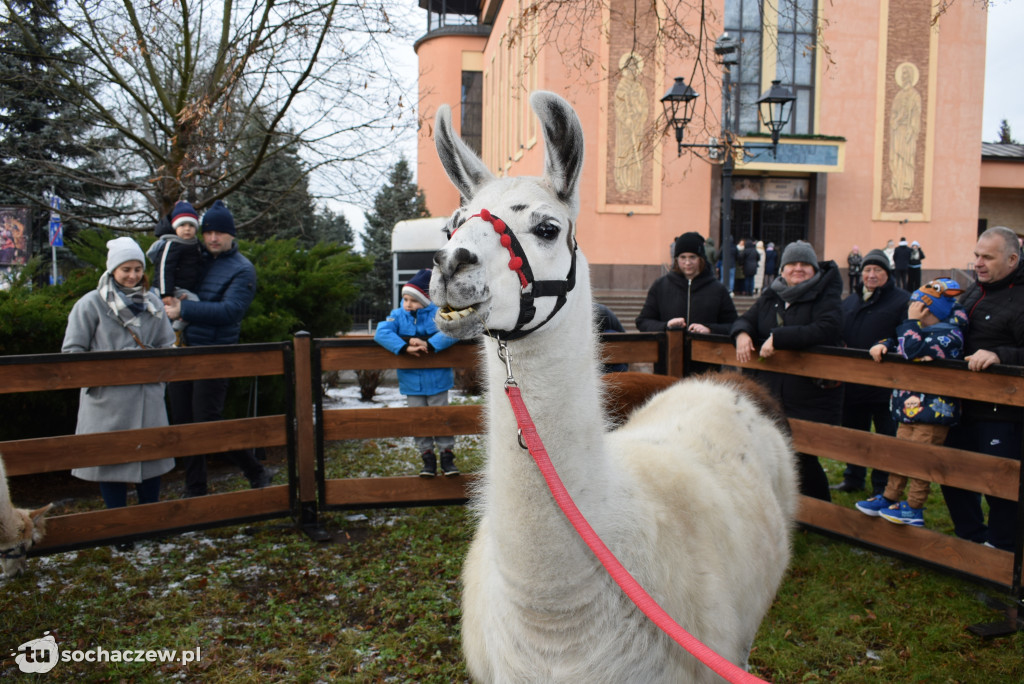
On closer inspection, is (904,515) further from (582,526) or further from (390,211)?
(390,211)

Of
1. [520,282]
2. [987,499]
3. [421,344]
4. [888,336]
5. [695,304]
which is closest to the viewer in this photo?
[520,282]

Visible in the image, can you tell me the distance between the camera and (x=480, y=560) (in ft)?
7.68

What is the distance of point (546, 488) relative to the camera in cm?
186

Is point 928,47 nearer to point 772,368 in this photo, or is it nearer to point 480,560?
point 772,368

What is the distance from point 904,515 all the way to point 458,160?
152 inches

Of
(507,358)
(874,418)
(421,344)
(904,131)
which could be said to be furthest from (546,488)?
(904,131)

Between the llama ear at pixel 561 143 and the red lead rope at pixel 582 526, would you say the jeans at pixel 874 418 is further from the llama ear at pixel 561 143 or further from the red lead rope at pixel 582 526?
the llama ear at pixel 561 143

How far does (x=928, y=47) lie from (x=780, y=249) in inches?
342

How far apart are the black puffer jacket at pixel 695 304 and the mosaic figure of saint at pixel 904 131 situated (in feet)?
77.0

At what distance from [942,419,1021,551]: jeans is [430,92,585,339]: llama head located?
11.0ft

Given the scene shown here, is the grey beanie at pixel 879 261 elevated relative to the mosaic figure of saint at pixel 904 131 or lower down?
lower down

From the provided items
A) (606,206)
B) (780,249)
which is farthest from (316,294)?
(780,249)

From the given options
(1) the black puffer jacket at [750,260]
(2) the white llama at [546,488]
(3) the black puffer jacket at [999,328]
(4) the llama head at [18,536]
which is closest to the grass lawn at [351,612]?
(4) the llama head at [18,536]

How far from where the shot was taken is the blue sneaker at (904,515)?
14.0 feet
